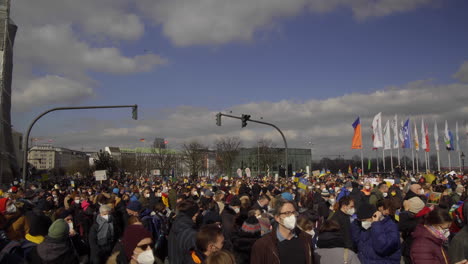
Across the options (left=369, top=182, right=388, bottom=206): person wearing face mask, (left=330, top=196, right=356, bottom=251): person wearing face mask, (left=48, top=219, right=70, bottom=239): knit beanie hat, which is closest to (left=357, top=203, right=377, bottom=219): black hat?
(left=330, top=196, right=356, bottom=251): person wearing face mask

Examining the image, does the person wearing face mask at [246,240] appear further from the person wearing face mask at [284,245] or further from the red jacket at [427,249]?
the red jacket at [427,249]

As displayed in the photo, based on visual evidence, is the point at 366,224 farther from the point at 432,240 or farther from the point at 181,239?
the point at 181,239

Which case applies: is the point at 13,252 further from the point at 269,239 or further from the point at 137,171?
the point at 137,171

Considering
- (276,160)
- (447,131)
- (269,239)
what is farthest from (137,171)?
(269,239)

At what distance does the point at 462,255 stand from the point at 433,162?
100444 mm

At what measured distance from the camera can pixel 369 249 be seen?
5070 millimetres

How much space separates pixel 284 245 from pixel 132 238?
1.90 meters

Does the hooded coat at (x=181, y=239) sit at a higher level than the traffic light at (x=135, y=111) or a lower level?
lower

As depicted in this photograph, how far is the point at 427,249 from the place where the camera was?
441cm

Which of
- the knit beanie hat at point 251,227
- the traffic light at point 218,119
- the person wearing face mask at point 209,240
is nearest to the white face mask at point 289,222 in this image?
the person wearing face mask at point 209,240

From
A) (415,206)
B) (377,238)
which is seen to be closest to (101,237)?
(377,238)

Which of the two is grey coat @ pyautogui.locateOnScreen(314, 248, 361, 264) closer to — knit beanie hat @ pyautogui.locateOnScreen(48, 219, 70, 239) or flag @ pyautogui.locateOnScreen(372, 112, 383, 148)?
knit beanie hat @ pyautogui.locateOnScreen(48, 219, 70, 239)

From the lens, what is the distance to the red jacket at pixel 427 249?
171 inches

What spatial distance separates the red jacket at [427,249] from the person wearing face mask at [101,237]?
5.13 metres
